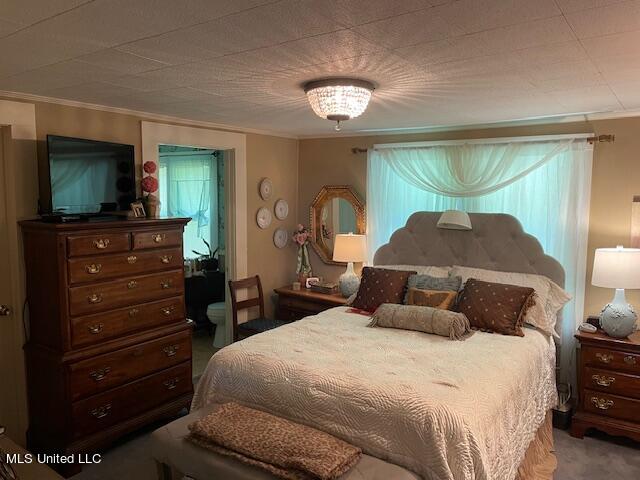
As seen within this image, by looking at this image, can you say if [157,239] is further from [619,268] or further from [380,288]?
[619,268]

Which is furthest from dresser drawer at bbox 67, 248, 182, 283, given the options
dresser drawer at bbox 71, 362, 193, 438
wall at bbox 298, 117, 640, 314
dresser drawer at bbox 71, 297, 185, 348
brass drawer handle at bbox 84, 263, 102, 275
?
wall at bbox 298, 117, 640, 314

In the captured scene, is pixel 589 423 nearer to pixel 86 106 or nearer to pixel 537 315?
pixel 537 315

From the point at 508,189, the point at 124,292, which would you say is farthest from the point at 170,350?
the point at 508,189

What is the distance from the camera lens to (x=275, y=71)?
2.32 metres

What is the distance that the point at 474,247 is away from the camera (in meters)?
3.98

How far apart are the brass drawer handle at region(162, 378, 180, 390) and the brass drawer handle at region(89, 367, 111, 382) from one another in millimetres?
498

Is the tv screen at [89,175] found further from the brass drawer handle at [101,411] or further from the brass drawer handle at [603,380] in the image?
the brass drawer handle at [603,380]

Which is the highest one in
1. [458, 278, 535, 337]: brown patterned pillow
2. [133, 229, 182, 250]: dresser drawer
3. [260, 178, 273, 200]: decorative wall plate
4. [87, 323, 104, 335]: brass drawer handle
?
[260, 178, 273, 200]: decorative wall plate

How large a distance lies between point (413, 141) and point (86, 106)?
2.65m

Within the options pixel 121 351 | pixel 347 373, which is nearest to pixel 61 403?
pixel 121 351

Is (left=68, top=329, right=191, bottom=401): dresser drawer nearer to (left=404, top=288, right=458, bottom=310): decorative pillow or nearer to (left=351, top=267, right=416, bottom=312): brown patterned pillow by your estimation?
(left=351, top=267, right=416, bottom=312): brown patterned pillow

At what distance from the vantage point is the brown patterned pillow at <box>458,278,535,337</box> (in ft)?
10.6

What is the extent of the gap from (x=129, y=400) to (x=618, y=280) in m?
3.31

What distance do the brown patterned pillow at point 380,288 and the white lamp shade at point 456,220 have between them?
510 millimetres
